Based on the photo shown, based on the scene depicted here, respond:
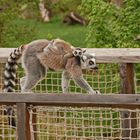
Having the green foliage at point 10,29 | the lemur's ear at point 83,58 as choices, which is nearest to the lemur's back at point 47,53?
the lemur's ear at point 83,58

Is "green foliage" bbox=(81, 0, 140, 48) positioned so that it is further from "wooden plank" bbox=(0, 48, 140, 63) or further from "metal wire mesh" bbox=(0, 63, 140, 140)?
"wooden plank" bbox=(0, 48, 140, 63)

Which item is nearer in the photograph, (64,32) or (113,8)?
(113,8)

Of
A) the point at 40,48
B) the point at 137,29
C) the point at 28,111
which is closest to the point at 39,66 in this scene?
the point at 40,48

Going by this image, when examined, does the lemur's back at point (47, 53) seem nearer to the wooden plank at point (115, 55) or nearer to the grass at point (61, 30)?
the wooden plank at point (115, 55)

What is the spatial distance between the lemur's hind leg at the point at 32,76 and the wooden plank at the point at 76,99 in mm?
1478

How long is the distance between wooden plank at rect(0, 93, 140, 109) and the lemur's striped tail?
132cm

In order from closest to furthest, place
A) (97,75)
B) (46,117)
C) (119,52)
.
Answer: (46,117)
(119,52)
(97,75)

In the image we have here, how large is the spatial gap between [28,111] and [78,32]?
18.3 m

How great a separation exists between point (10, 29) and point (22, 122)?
732cm

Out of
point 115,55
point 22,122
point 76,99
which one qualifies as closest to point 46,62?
point 115,55

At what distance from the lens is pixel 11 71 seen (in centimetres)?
480

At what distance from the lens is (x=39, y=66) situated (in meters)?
4.97

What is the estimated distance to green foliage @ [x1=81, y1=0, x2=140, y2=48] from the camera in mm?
7863

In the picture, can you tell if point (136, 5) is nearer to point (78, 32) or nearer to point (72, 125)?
point (72, 125)
